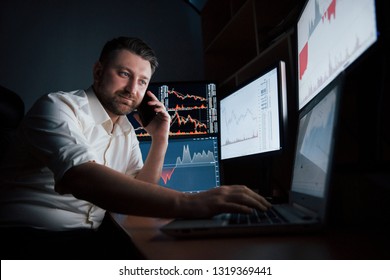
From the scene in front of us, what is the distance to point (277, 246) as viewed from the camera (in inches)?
19.0

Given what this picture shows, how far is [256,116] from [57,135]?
2.29 feet

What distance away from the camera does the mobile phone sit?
1.60 meters

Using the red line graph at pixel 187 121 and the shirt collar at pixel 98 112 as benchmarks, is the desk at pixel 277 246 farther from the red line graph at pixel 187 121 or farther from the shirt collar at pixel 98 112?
the red line graph at pixel 187 121

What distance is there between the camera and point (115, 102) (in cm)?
138

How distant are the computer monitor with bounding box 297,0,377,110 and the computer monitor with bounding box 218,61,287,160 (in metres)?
0.07

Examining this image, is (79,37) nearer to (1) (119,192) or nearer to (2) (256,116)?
(2) (256,116)

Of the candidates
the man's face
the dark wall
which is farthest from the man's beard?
the dark wall

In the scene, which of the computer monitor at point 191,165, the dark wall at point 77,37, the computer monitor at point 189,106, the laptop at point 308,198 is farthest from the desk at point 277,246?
the dark wall at point 77,37

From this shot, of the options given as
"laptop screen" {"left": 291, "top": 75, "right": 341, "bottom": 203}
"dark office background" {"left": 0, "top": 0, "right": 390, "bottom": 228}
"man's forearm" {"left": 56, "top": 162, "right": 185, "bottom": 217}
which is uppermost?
"dark office background" {"left": 0, "top": 0, "right": 390, "bottom": 228}

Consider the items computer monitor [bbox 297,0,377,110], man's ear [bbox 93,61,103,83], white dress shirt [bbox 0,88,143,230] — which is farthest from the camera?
man's ear [bbox 93,61,103,83]

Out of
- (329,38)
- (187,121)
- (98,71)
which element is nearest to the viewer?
(329,38)

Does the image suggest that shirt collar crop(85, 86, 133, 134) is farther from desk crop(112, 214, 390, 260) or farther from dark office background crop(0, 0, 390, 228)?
dark office background crop(0, 0, 390, 228)

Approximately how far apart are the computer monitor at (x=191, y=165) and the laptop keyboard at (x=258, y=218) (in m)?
0.91

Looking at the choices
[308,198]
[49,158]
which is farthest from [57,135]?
[308,198]
